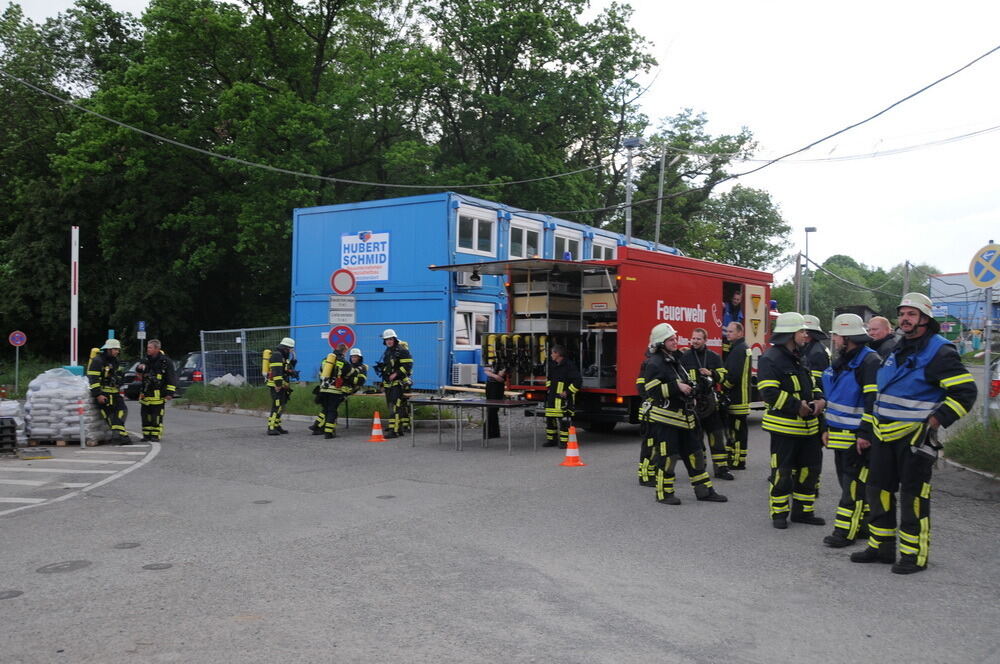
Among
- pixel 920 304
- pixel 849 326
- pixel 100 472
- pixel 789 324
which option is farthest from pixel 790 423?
pixel 100 472

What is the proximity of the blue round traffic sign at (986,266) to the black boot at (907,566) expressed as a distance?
719cm

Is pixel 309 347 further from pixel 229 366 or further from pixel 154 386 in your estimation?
pixel 154 386

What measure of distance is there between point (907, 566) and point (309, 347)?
17832 millimetres

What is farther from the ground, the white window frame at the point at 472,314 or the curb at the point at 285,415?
the white window frame at the point at 472,314

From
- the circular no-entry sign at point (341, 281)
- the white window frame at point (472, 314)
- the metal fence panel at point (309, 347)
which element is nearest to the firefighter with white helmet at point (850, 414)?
the circular no-entry sign at point (341, 281)

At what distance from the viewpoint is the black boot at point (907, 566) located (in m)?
6.11

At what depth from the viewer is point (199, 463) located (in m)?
12.1

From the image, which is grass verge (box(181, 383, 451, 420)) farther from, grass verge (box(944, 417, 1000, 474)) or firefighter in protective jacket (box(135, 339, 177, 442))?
grass verge (box(944, 417, 1000, 474))

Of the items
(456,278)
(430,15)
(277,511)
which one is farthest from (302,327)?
(430,15)

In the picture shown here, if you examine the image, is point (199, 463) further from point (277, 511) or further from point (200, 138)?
point (200, 138)

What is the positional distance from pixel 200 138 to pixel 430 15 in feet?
35.1

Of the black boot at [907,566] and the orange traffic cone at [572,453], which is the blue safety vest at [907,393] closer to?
the black boot at [907,566]

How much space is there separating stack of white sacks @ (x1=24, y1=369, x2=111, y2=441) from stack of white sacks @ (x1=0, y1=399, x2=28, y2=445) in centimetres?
12

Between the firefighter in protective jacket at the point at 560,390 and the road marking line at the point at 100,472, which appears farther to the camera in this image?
the firefighter in protective jacket at the point at 560,390
